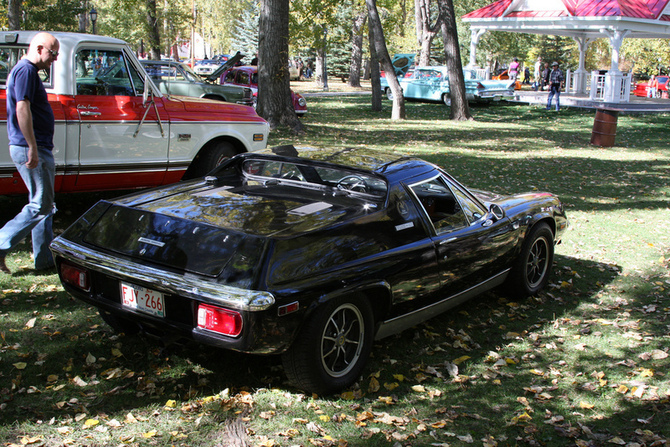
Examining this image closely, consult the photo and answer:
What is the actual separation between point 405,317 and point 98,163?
406 cm

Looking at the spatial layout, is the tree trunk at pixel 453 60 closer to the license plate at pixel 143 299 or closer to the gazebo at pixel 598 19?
the gazebo at pixel 598 19

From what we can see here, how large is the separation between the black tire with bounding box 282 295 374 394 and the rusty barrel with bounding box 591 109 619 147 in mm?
14626

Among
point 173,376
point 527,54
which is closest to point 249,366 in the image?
point 173,376

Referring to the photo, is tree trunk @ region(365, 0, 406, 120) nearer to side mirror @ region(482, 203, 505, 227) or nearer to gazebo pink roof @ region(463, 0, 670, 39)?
gazebo pink roof @ region(463, 0, 670, 39)

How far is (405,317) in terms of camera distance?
14.4 feet

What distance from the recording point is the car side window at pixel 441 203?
16.0 ft

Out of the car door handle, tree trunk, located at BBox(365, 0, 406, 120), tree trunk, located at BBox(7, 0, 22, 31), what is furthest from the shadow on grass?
tree trunk, located at BBox(7, 0, 22, 31)

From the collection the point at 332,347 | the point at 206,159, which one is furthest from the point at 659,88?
the point at 332,347

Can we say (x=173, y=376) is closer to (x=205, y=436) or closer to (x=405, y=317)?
(x=205, y=436)

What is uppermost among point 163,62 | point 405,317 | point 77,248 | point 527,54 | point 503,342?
point 527,54

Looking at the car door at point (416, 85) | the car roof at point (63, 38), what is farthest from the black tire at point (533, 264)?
the car door at point (416, 85)

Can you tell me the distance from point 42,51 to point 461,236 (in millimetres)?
3538

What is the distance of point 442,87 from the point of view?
93.8ft

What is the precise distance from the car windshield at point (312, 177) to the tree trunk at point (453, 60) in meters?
17.2
